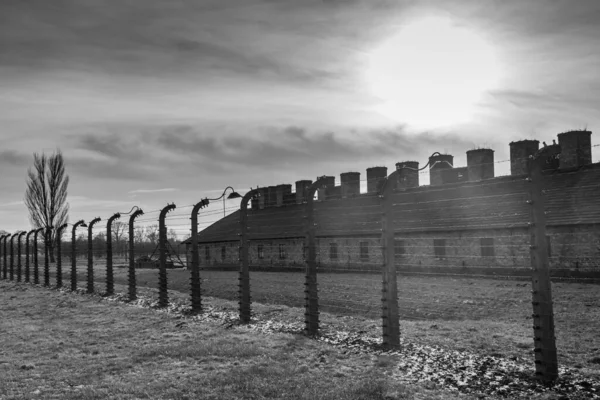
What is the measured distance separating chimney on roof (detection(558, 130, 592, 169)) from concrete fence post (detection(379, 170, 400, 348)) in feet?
84.4

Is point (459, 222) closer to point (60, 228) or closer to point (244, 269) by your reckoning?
point (244, 269)

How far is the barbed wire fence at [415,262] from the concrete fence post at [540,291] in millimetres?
14

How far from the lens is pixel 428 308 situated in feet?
47.3

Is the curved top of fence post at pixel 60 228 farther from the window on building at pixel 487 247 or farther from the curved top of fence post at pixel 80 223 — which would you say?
the window on building at pixel 487 247

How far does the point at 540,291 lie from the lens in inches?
263

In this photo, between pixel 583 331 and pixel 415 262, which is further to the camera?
pixel 415 262

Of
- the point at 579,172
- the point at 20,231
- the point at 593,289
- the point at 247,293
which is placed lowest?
the point at 593,289

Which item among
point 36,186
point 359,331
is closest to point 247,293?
point 359,331

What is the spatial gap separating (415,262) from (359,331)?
2318 cm

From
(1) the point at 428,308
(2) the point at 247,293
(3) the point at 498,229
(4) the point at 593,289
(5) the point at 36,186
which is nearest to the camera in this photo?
(2) the point at 247,293

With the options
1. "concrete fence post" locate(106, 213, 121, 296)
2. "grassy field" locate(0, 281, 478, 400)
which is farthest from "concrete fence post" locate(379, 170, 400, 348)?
"concrete fence post" locate(106, 213, 121, 296)

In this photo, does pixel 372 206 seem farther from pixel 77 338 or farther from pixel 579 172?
pixel 77 338

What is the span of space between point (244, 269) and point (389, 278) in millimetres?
4343

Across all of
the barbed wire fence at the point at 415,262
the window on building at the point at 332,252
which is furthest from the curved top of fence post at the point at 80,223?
the window on building at the point at 332,252
